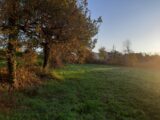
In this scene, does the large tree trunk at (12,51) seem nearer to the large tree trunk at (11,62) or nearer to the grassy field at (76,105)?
the large tree trunk at (11,62)

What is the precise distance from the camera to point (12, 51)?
11.7m

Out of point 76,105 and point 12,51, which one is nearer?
point 76,105

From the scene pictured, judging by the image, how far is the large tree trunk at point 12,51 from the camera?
1143 cm

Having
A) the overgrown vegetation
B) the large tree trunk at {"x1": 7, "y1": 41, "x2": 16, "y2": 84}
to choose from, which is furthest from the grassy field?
the overgrown vegetation

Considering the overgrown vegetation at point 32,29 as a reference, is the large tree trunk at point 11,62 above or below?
below

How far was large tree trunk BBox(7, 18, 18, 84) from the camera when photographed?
11.4 metres

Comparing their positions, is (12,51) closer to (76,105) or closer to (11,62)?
(11,62)

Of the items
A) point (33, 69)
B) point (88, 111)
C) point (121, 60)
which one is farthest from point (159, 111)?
point (121, 60)

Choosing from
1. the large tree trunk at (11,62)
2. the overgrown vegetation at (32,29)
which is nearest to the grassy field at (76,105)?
the large tree trunk at (11,62)

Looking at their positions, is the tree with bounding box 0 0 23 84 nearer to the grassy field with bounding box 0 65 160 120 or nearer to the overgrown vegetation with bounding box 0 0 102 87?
the overgrown vegetation with bounding box 0 0 102 87

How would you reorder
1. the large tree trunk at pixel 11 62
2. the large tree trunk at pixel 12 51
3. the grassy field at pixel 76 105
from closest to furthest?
the grassy field at pixel 76 105 → the large tree trunk at pixel 12 51 → the large tree trunk at pixel 11 62

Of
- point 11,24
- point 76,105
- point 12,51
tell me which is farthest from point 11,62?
point 76,105

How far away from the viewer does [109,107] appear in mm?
9992

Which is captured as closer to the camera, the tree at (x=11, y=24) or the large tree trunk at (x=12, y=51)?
the tree at (x=11, y=24)
